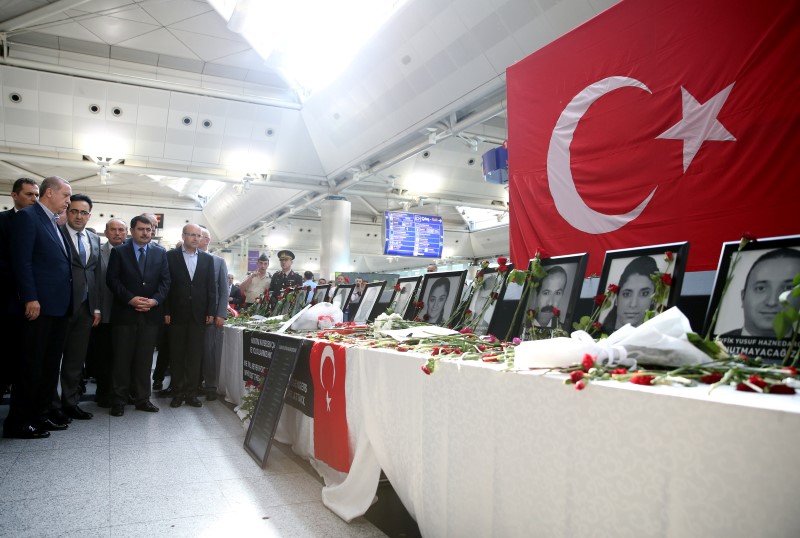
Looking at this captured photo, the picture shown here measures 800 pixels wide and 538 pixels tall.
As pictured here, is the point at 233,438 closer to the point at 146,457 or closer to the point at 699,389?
the point at 146,457

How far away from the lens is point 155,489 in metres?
2.37

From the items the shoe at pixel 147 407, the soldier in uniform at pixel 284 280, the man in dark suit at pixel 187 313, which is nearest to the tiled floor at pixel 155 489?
the shoe at pixel 147 407

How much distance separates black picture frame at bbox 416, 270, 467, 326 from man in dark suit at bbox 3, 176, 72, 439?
2.11 m

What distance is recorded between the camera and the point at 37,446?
3.03m

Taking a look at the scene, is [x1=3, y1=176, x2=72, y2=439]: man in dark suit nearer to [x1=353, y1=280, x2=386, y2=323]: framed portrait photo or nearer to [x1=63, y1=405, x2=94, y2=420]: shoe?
[x1=63, y1=405, x2=94, y2=420]: shoe

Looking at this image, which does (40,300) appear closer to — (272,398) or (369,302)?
(272,398)

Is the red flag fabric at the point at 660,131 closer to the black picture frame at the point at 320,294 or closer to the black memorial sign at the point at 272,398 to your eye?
the black memorial sign at the point at 272,398

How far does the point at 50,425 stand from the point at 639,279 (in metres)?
3.51

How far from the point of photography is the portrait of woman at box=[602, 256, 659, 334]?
5.56 feet

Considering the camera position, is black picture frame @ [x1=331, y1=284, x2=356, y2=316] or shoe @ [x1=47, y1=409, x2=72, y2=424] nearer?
shoe @ [x1=47, y1=409, x2=72, y2=424]

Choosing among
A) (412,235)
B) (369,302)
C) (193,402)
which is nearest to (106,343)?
(193,402)

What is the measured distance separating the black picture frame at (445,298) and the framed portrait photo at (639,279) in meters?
A: 1.08

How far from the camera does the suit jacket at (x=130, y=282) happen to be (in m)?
4.15

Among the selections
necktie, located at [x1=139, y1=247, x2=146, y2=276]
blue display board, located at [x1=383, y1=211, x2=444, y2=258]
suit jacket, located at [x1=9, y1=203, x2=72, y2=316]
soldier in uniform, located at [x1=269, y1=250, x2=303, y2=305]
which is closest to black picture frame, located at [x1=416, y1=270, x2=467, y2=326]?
suit jacket, located at [x1=9, y1=203, x2=72, y2=316]
